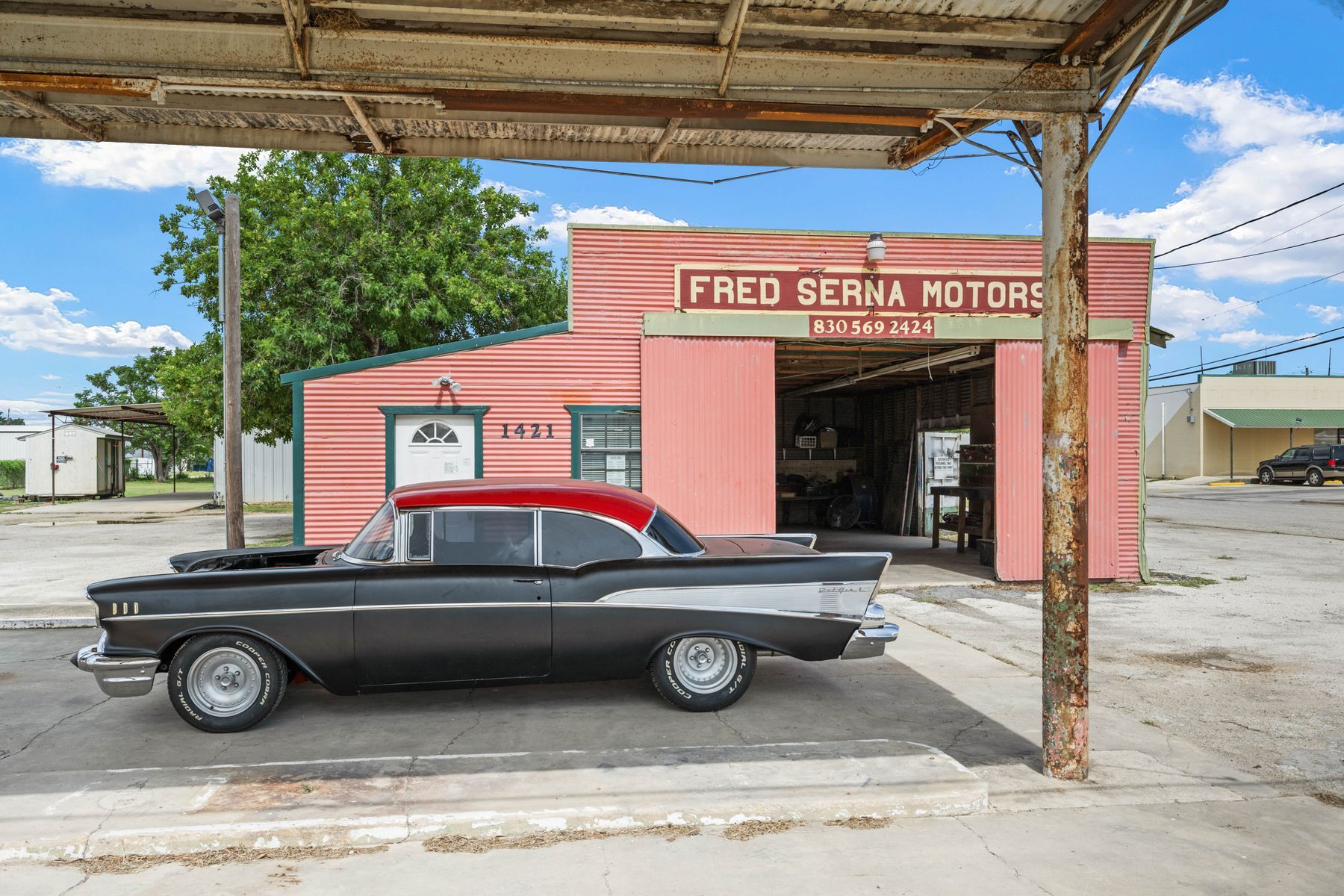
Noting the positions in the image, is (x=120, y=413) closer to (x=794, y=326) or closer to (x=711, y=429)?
(x=711, y=429)

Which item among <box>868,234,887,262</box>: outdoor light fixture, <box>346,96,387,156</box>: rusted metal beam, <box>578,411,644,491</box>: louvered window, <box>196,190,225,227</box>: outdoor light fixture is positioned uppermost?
<box>196,190,225,227</box>: outdoor light fixture

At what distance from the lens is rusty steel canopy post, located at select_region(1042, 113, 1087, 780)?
5098mm

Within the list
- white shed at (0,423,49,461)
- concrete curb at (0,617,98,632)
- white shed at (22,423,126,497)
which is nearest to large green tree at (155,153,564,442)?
concrete curb at (0,617,98,632)

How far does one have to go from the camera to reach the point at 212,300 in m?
24.6

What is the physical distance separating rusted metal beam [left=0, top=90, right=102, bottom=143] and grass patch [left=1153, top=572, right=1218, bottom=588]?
1344 centimetres

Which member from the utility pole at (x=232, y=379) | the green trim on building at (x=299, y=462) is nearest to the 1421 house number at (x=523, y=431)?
the green trim on building at (x=299, y=462)

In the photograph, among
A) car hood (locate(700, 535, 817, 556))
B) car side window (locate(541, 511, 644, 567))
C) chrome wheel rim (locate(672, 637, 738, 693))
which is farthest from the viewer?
car hood (locate(700, 535, 817, 556))

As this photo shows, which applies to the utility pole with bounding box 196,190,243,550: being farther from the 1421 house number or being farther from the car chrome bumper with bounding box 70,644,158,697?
the car chrome bumper with bounding box 70,644,158,697

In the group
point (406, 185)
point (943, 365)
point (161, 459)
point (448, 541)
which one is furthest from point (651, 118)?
point (161, 459)

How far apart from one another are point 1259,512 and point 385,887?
2931 cm

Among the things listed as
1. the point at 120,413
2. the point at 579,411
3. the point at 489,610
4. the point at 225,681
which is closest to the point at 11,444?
the point at 120,413

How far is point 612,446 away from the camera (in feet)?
42.3

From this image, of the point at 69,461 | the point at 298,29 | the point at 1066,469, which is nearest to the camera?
the point at 298,29

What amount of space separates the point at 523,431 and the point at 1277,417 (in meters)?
47.9
